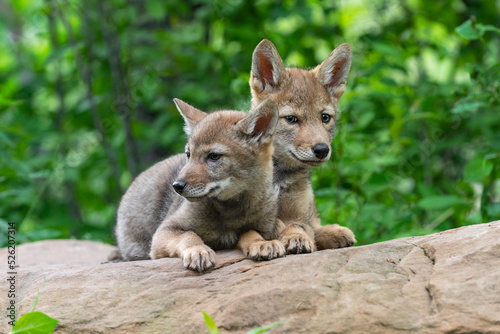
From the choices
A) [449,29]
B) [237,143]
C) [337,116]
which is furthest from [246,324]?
[449,29]

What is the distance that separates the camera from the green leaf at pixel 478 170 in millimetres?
5620

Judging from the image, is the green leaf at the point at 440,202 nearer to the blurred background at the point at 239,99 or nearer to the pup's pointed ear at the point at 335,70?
the blurred background at the point at 239,99

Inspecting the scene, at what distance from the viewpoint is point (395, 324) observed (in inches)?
128

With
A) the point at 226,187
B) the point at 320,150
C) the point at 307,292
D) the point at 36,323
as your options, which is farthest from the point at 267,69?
the point at 36,323

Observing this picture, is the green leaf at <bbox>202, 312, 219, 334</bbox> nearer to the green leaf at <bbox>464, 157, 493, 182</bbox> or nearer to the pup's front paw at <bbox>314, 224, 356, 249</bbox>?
the pup's front paw at <bbox>314, 224, 356, 249</bbox>

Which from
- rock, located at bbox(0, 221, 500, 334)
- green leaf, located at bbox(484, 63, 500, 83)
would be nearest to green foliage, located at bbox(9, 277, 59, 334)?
rock, located at bbox(0, 221, 500, 334)

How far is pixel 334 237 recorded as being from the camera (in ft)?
16.8

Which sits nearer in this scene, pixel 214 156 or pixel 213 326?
pixel 213 326

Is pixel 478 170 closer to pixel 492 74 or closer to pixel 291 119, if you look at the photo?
pixel 492 74

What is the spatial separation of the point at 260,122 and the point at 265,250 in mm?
1168

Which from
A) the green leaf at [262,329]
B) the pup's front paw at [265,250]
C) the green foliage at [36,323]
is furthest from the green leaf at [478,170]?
the green foliage at [36,323]

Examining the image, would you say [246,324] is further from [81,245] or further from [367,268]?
[81,245]

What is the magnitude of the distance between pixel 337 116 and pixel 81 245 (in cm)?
340

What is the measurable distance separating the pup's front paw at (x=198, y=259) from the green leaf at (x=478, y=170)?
3.01 metres
